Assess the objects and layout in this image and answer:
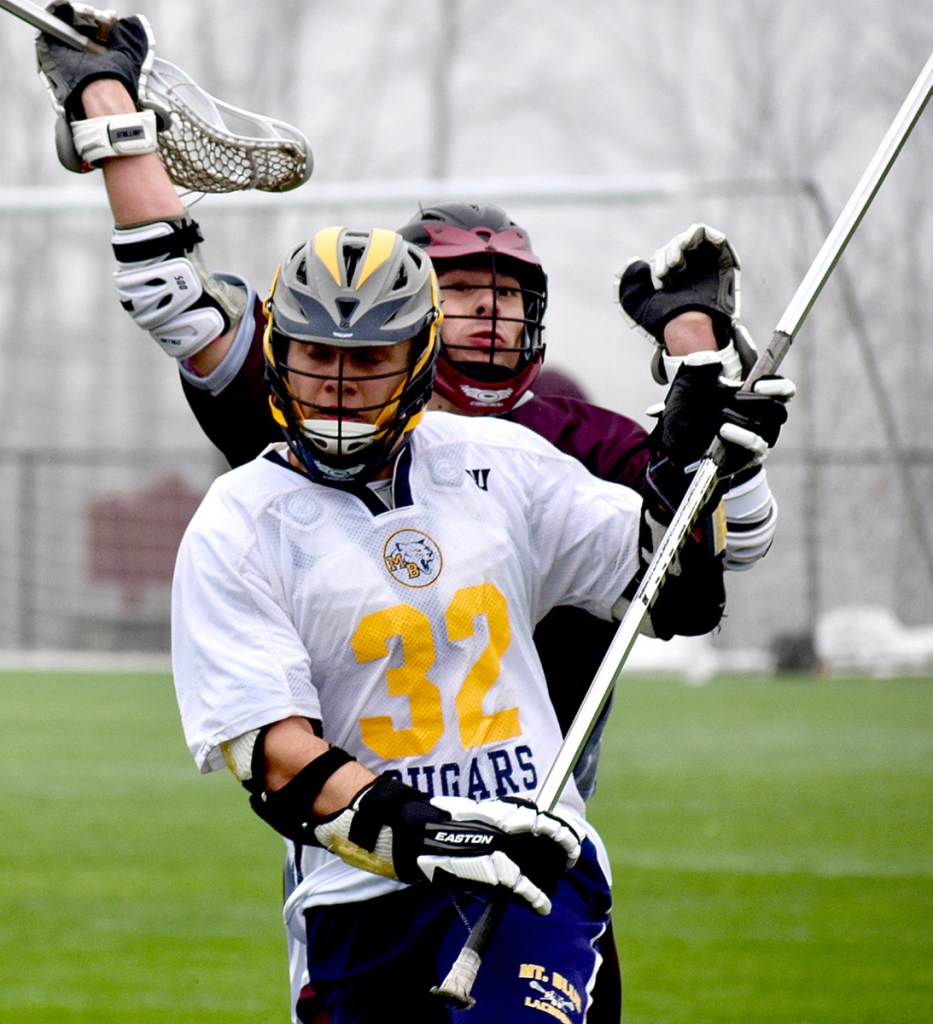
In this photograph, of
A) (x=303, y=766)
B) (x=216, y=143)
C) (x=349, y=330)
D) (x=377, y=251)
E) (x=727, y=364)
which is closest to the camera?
(x=303, y=766)

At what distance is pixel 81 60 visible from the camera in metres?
3.34

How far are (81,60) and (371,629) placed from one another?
4.02 feet

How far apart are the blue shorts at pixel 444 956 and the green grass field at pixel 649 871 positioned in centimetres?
214

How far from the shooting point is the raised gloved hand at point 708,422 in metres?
2.83

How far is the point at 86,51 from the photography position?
3369 mm

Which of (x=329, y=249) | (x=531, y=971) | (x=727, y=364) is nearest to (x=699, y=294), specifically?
(x=727, y=364)

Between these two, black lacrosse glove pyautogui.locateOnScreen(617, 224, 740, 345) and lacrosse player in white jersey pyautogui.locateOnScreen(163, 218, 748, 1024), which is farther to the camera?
black lacrosse glove pyautogui.locateOnScreen(617, 224, 740, 345)

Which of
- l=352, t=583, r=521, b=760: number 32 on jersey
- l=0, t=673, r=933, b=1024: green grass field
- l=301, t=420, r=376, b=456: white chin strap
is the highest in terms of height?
l=301, t=420, r=376, b=456: white chin strap

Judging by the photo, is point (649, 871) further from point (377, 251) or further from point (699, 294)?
point (377, 251)

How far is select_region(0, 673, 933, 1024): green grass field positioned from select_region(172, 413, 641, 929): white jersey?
2276 millimetres

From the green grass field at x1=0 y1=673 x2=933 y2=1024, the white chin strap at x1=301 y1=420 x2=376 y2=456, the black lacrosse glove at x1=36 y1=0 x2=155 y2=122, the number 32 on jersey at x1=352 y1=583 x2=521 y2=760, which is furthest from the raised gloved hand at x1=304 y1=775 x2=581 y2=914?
the green grass field at x1=0 y1=673 x2=933 y2=1024

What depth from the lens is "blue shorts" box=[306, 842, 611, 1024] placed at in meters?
2.76

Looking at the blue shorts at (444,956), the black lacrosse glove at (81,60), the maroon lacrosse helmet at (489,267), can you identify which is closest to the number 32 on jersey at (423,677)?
the blue shorts at (444,956)

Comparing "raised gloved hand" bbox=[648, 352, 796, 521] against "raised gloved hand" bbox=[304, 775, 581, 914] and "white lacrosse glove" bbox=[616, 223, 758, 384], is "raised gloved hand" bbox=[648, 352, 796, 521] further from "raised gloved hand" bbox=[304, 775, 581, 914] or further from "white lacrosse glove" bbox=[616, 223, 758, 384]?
"raised gloved hand" bbox=[304, 775, 581, 914]
